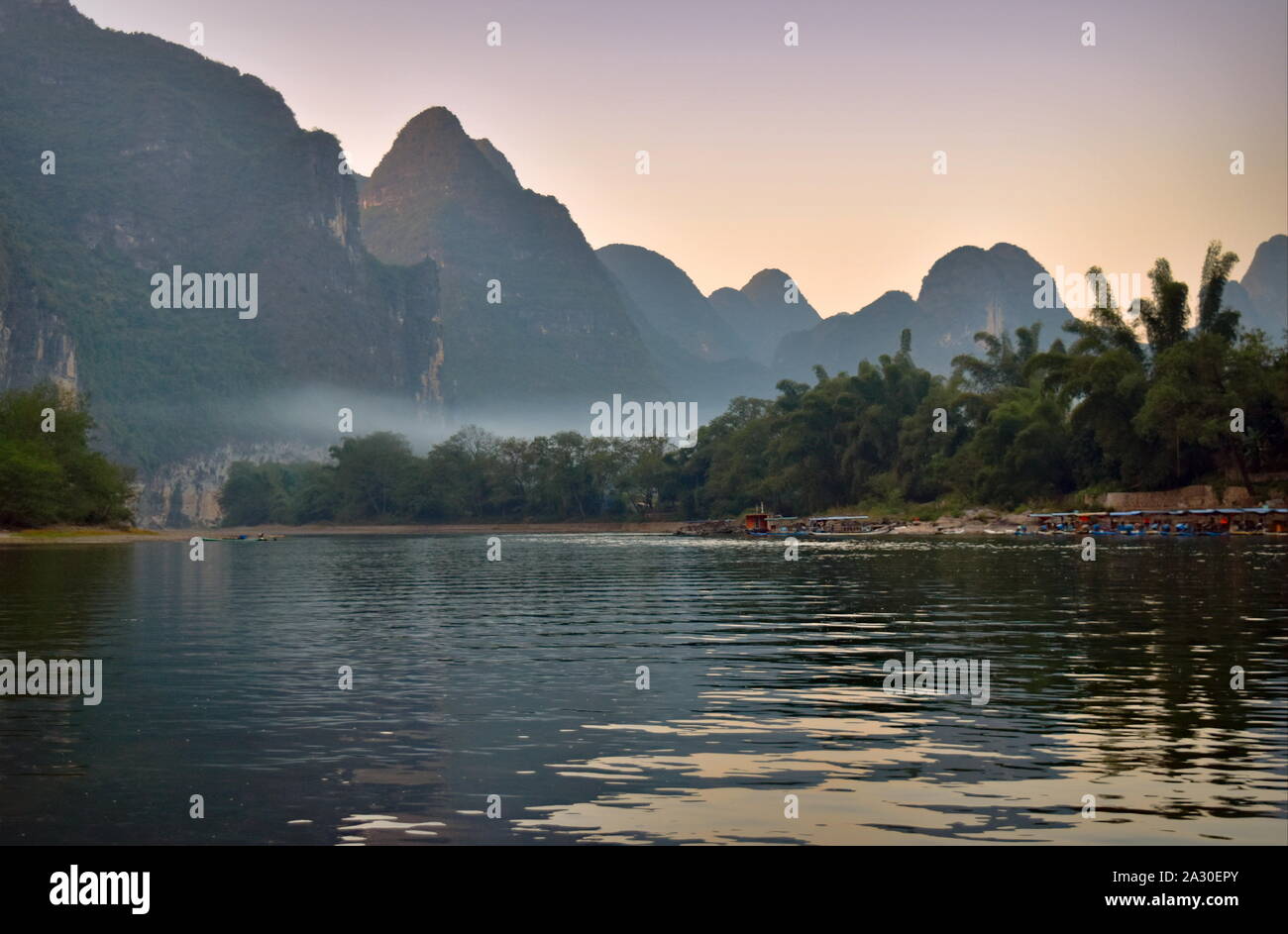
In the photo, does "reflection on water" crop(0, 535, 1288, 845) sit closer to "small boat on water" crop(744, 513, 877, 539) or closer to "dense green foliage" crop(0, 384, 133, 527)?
"dense green foliage" crop(0, 384, 133, 527)

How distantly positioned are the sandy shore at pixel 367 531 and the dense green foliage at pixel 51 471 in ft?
6.09

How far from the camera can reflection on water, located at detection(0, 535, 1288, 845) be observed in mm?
10922

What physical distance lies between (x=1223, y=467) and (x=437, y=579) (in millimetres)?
63027

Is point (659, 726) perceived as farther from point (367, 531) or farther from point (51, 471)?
point (367, 531)

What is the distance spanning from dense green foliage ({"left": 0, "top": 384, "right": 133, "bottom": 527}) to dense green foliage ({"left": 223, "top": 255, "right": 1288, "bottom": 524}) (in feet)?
208

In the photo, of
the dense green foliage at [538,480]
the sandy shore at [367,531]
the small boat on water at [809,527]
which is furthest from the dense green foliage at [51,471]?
the small boat on water at [809,527]

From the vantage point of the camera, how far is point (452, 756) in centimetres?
1385

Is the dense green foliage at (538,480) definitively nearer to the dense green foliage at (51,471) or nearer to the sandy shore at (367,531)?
the sandy shore at (367,531)

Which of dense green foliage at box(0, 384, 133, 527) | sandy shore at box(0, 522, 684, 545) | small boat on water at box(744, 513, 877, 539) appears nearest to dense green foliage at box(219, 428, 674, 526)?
sandy shore at box(0, 522, 684, 545)

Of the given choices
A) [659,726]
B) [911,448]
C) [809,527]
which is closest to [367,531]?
[809,527]

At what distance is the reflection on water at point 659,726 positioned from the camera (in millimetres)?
10922

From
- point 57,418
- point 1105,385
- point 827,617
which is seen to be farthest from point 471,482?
point 827,617

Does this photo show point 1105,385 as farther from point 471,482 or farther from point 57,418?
point 471,482

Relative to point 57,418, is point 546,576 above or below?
below
